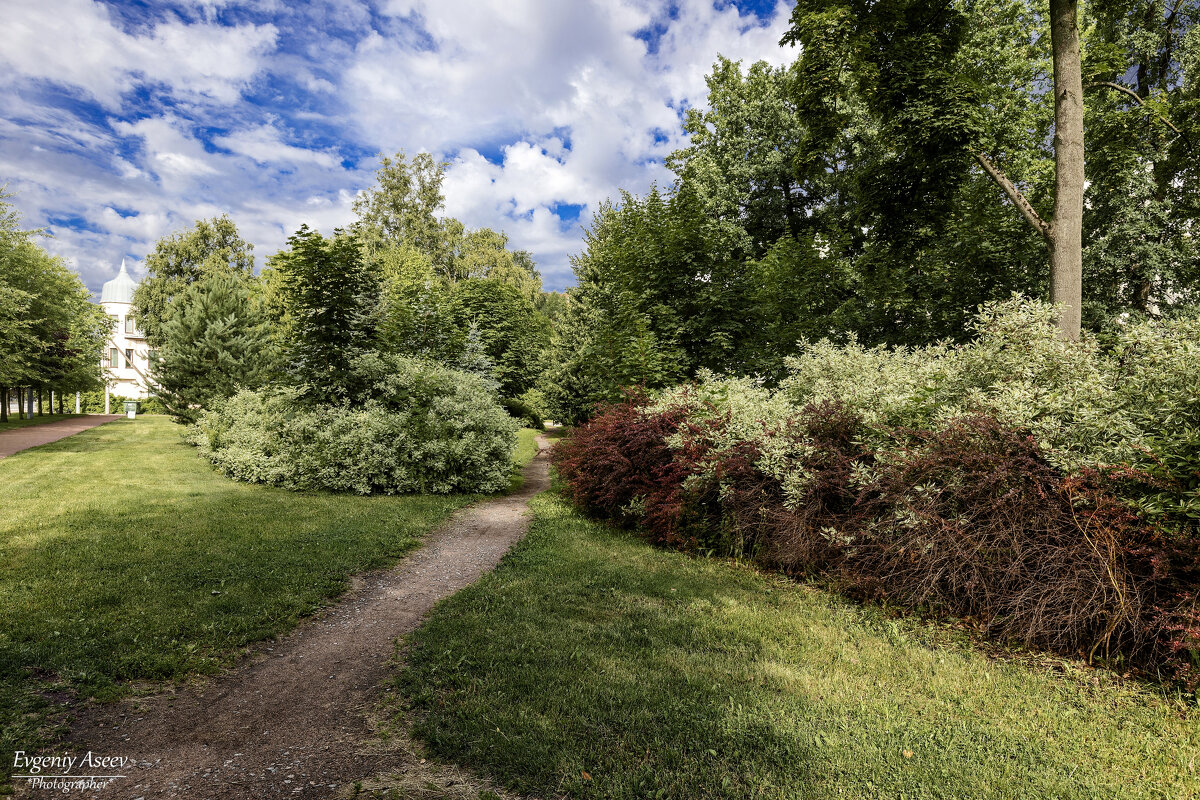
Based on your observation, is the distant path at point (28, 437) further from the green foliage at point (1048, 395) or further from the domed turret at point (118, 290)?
the domed turret at point (118, 290)

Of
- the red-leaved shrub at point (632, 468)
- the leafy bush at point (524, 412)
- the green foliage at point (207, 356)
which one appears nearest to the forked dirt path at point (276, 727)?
the red-leaved shrub at point (632, 468)

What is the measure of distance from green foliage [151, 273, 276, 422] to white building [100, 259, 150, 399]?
4788cm

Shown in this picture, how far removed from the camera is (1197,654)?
361 centimetres

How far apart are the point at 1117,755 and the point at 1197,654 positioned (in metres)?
1.32

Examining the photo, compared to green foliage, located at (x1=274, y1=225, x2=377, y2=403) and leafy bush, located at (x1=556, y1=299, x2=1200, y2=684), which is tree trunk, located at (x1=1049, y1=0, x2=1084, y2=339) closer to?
leafy bush, located at (x1=556, y1=299, x2=1200, y2=684)

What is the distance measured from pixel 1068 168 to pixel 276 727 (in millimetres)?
11658

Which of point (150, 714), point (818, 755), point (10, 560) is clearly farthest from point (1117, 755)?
point (10, 560)

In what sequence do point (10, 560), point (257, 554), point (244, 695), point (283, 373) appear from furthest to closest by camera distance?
point (283, 373), point (257, 554), point (10, 560), point (244, 695)

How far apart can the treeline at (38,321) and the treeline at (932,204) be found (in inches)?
841

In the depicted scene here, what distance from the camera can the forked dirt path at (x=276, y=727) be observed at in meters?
2.81

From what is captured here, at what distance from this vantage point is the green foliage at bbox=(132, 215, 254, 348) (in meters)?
37.3

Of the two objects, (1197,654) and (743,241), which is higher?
(743,241)

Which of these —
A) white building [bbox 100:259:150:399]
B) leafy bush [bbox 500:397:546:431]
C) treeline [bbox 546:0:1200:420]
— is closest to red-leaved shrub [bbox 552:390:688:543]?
treeline [bbox 546:0:1200:420]

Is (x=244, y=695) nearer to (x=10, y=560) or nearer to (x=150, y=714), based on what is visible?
(x=150, y=714)
